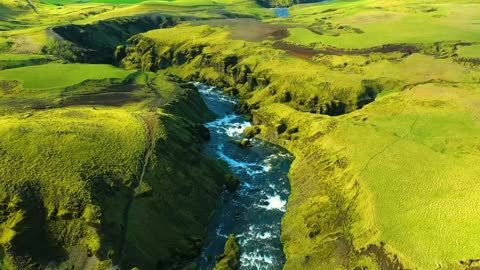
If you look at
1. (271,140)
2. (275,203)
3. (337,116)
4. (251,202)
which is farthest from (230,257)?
(337,116)

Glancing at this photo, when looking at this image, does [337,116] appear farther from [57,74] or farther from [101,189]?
[57,74]

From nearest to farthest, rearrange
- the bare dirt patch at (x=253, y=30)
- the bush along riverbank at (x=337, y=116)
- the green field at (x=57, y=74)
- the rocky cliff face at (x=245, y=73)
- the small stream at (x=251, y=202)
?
1. the bush along riverbank at (x=337, y=116)
2. the small stream at (x=251, y=202)
3. the green field at (x=57, y=74)
4. the rocky cliff face at (x=245, y=73)
5. the bare dirt patch at (x=253, y=30)

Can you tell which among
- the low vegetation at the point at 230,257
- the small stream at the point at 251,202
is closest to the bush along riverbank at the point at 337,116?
→ the small stream at the point at 251,202

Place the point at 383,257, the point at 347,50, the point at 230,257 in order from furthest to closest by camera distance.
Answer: the point at 347,50 < the point at 230,257 < the point at 383,257

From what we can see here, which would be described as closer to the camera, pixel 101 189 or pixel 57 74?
pixel 101 189

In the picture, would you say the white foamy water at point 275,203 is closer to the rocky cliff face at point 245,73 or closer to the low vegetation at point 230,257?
the low vegetation at point 230,257

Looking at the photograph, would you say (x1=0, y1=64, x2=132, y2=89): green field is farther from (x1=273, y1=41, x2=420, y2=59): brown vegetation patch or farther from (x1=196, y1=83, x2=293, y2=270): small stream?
(x1=273, y1=41, x2=420, y2=59): brown vegetation patch

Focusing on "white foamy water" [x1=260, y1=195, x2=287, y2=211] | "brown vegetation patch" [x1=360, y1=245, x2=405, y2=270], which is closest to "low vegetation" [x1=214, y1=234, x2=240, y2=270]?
"white foamy water" [x1=260, y1=195, x2=287, y2=211]

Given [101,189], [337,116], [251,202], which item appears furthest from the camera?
[337,116]

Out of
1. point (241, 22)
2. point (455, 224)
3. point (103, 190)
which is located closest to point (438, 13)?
point (241, 22)

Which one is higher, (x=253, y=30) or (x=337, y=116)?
(x=253, y=30)
